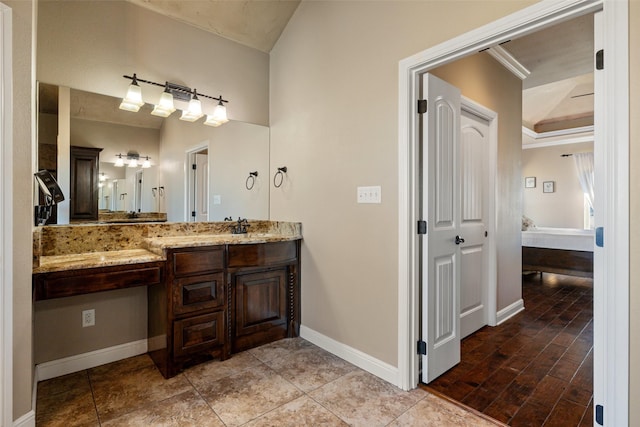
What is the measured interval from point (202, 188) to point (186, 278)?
97cm

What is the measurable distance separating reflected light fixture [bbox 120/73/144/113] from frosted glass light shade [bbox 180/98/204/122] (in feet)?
1.11

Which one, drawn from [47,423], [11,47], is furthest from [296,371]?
[11,47]

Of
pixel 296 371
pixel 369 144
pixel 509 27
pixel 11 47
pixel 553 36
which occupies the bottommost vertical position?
pixel 296 371

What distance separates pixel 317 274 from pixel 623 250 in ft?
6.34

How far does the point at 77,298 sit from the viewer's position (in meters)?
2.27

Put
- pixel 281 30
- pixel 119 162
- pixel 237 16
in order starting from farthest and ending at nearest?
pixel 281 30, pixel 237 16, pixel 119 162

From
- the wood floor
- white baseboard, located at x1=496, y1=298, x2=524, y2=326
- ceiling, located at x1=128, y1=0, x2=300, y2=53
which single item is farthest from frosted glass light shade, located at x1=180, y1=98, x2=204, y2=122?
white baseboard, located at x1=496, y1=298, x2=524, y2=326

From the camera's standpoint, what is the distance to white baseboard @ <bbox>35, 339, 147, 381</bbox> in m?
2.13

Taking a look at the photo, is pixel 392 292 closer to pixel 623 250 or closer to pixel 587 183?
pixel 623 250

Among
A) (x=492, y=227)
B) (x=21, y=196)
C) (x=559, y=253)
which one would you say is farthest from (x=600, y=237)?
(x=559, y=253)

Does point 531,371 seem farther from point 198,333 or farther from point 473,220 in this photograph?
point 198,333

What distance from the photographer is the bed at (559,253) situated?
14.5 ft

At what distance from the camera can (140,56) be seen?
2492mm

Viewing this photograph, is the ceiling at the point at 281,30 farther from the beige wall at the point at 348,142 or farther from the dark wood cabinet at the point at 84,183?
the dark wood cabinet at the point at 84,183
